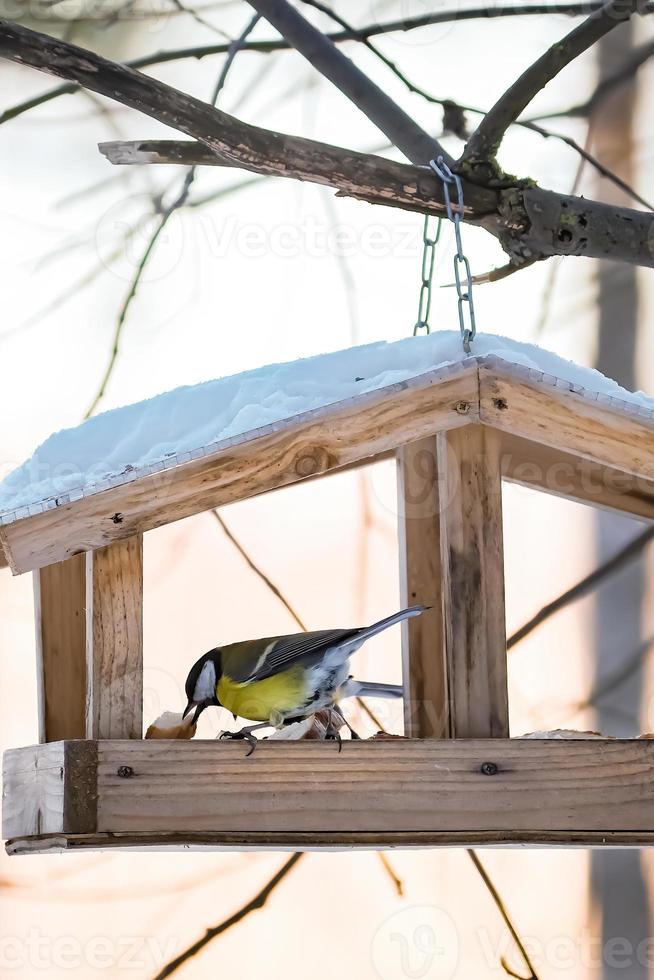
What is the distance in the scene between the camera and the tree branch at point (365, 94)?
1952mm

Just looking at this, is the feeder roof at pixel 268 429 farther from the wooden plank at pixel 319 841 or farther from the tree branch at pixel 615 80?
the tree branch at pixel 615 80

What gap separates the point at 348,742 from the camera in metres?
1.31

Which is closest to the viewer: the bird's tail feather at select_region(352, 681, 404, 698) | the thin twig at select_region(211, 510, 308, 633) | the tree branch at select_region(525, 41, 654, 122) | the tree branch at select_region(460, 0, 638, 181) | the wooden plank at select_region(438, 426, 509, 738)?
the wooden plank at select_region(438, 426, 509, 738)

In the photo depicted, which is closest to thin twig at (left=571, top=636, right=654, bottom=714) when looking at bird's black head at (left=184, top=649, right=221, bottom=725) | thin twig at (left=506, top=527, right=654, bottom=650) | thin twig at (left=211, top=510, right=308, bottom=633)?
thin twig at (left=506, top=527, right=654, bottom=650)

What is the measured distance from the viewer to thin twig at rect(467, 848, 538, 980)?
99.3 inches

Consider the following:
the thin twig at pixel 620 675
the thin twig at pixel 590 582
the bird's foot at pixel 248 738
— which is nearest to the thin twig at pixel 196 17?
the thin twig at pixel 590 582

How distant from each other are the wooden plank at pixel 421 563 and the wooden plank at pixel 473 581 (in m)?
0.04

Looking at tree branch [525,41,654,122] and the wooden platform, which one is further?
tree branch [525,41,654,122]

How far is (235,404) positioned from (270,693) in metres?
0.42

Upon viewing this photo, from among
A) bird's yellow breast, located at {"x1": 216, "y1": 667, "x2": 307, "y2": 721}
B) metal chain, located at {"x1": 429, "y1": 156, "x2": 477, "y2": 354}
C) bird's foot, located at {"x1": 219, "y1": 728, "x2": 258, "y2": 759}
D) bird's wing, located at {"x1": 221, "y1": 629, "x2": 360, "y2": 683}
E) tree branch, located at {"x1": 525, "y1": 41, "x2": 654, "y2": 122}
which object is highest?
tree branch, located at {"x1": 525, "y1": 41, "x2": 654, "y2": 122}

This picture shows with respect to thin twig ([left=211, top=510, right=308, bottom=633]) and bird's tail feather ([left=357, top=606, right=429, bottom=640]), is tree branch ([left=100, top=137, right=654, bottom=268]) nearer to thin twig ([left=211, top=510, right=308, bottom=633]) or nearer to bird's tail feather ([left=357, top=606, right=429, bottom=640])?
bird's tail feather ([left=357, top=606, right=429, bottom=640])

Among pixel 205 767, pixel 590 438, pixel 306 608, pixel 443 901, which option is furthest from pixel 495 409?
pixel 443 901

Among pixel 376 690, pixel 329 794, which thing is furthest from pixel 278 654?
pixel 329 794

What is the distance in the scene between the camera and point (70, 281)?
107 inches
